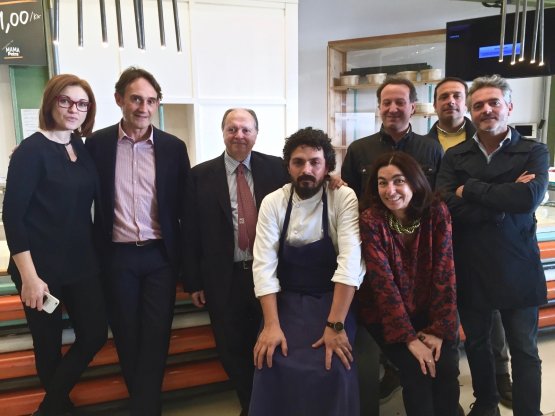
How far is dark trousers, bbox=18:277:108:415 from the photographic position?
1884mm

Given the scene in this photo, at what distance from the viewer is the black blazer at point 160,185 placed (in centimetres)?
197

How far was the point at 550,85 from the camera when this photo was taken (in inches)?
215

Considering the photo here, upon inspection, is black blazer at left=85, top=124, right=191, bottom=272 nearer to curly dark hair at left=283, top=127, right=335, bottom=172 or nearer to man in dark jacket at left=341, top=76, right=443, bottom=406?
curly dark hair at left=283, top=127, right=335, bottom=172

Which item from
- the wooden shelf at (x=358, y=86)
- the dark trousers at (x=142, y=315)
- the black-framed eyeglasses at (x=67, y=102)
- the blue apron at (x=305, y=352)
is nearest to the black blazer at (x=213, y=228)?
the dark trousers at (x=142, y=315)

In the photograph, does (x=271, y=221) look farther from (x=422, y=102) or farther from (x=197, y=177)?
(x=422, y=102)

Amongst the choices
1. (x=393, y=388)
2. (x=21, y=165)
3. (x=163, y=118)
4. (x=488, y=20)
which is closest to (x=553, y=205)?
(x=488, y=20)

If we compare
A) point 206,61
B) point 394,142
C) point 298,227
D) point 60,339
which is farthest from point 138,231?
point 206,61

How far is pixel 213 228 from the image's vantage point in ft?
6.63

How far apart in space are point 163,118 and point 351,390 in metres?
3.18

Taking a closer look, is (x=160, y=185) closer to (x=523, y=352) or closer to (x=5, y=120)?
(x=523, y=352)

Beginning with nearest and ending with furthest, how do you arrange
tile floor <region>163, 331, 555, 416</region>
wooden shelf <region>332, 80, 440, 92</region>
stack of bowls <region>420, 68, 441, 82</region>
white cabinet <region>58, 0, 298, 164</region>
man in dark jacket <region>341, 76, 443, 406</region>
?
man in dark jacket <region>341, 76, 443, 406</region>
tile floor <region>163, 331, 555, 416</region>
white cabinet <region>58, 0, 298, 164</region>
stack of bowls <region>420, 68, 441, 82</region>
wooden shelf <region>332, 80, 440, 92</region>

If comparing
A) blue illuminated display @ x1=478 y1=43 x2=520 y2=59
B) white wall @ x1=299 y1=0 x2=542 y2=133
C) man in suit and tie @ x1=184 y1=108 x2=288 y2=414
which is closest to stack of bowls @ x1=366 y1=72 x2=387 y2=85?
white wall @ x1=299 y1=0 x2=542 y2=133

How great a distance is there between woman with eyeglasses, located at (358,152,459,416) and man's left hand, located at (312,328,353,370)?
0.68 feet

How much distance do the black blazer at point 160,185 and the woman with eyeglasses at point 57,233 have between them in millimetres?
57
